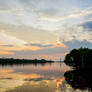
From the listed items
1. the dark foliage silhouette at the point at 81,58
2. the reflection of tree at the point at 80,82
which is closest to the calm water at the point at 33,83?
the reflection of tree at the point at 80,82

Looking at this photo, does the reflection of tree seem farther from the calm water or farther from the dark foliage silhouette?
the dark foliage silhouette

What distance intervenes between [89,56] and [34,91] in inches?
2802

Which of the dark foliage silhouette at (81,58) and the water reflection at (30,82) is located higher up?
the dark foliage silhouette at (81,58)

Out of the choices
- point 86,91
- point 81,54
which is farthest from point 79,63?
point 86,91

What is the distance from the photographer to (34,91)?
1096 inches

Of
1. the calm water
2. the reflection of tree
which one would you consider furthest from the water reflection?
the reflection of tree

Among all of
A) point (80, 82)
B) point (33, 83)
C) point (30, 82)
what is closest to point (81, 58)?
point (80, 82)

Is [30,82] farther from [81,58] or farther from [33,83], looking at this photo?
[81,58]

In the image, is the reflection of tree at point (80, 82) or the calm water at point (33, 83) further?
the reflection of tree at point (80, 82)

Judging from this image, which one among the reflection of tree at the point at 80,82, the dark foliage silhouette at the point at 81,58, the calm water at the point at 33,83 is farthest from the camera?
the dark foliage silhouette at the point at 81,58

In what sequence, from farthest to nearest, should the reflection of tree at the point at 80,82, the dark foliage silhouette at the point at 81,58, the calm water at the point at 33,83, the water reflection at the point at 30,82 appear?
1. the dark foliage silhouette at the point at 81,58
2. the reflection of tree at the point at 80,82
3. the water reflection at the point at 30,82
4. the calm water at the point at 33,83

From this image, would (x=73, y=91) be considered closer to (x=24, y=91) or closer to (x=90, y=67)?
(x=24, y=91)

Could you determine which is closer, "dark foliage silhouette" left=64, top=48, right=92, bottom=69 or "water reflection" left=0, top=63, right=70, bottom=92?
"water reflection" left=0, top=63, right=70, bottom=92

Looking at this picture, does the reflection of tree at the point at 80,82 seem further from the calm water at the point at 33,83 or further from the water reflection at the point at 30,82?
the water reflection at the point at 30,82
